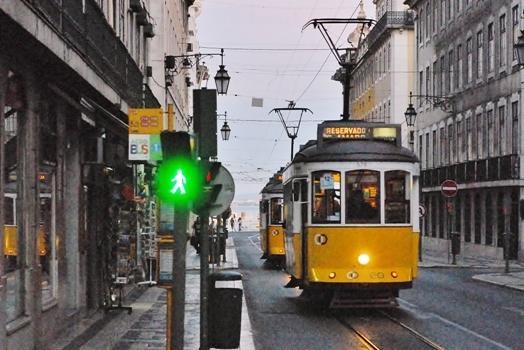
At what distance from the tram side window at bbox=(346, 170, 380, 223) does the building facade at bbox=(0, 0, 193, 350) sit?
4.46 meters

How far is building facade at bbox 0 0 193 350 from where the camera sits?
1162 cm

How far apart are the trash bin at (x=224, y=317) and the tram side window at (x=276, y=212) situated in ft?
76.2

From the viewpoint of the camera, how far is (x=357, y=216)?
18750 mm

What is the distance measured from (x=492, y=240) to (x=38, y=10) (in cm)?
3763

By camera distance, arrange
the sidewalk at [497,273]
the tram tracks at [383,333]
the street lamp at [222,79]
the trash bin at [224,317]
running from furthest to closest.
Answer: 1. the street lamp at [222,79]
2. the sidewalk at [497,273]
3. the tram tracks at [383,333]
4. the trash bin at [224,317]

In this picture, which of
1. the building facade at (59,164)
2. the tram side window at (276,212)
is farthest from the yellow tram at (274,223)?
the building facade at (59,164)

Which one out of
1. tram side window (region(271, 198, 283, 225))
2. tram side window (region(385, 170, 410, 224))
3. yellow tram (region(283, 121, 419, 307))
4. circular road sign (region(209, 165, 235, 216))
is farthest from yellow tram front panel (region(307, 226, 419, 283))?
tram side window (region(271, 198, 283, 225))

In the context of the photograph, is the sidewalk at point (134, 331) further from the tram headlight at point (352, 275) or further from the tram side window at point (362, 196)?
the tram side window at point (362, 196)

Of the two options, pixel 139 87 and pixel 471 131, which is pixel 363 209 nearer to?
pixel 139 87

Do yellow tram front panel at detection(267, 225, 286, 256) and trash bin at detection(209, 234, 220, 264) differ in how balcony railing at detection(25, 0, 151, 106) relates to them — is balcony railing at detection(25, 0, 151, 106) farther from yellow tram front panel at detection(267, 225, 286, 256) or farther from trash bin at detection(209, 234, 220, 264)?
yellow tram front panel at detection(267, 225, 286, 256)

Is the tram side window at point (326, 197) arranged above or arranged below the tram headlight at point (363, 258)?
above

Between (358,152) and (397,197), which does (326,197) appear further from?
(397,197)

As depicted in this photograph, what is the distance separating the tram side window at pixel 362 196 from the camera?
18750 millimetres

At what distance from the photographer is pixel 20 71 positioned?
12297 mm
